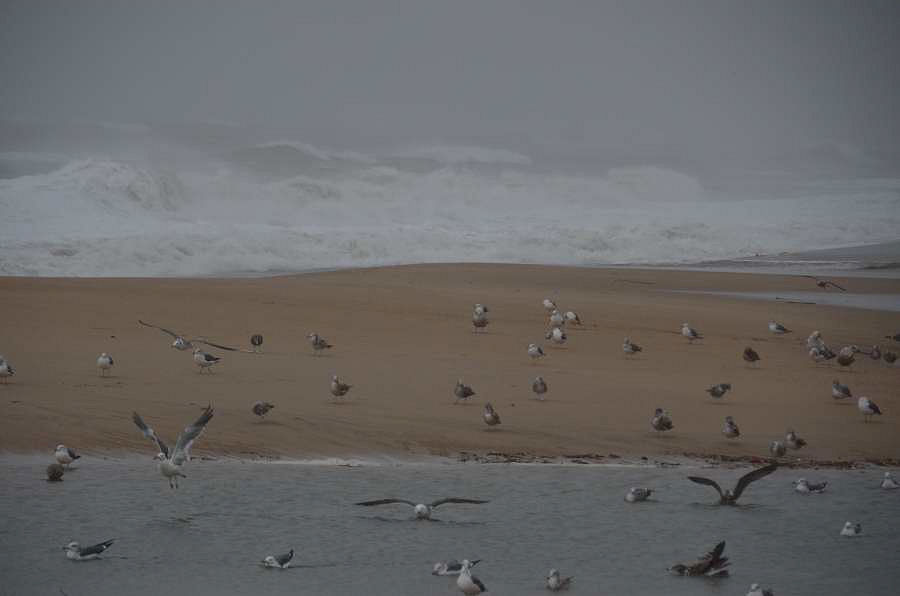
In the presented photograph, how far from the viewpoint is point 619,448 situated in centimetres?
1146

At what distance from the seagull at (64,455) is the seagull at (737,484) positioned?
192 inches

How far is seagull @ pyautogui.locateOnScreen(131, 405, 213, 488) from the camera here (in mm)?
9266

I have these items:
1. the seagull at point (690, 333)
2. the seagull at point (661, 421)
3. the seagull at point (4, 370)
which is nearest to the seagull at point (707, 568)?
the seagull at point (661, 421)

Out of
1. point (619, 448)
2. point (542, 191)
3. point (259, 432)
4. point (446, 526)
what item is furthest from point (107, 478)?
point (542, 191)

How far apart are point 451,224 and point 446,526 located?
95.2 ft

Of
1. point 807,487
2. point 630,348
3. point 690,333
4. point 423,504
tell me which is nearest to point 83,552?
point 423,504

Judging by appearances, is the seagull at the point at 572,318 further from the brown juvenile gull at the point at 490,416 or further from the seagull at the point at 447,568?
the seagull at the point at 447,568

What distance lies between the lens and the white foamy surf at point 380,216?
96.3 ft

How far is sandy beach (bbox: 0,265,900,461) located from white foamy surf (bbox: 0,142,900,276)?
25.3ft

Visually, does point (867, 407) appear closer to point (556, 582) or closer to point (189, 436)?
point (556, 582)

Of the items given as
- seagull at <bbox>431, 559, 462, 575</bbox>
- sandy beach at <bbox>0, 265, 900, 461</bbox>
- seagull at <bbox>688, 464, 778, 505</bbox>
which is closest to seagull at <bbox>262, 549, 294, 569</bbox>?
seagull at <bbox>431, 559, 462, 575</bbox>

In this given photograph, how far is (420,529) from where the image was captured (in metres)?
9.31

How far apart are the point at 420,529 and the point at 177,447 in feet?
6.13

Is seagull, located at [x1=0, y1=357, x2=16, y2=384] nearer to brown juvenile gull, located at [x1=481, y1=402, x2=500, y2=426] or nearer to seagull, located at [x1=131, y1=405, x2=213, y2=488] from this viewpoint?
seagull, located at [x1=131, y1=405, x2=213, y2=488]
